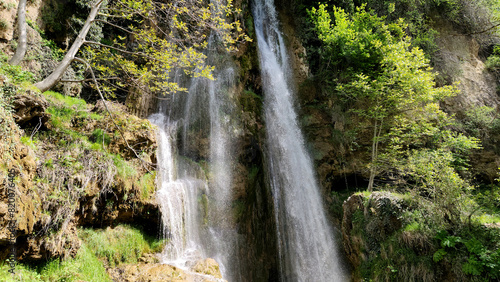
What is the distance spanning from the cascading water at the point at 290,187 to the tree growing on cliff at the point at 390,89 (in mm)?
2871

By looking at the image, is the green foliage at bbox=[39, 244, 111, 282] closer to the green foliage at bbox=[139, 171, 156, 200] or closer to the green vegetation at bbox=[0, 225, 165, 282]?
the green vegetation at bbox=[0, 225, 165, 282]

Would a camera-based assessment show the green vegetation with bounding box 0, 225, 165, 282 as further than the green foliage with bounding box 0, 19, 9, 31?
No

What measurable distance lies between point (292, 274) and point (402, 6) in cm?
1600

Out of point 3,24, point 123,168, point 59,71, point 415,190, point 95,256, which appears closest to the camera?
Answer: point 95,256

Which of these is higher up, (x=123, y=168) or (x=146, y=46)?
(x=146, y=46)

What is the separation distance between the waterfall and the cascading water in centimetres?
217

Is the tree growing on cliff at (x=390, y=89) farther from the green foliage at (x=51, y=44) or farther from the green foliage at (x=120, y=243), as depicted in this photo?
the green foliage at (x=51, y=44)

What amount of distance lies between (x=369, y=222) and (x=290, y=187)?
14.8ft

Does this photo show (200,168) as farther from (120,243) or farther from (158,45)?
(158,45)

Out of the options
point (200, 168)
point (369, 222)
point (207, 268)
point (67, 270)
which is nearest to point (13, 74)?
point (67, 270)

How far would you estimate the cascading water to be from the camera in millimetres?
10828

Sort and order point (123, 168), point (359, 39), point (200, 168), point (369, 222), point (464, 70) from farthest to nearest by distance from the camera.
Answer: point (464, 70) < point (359, 39) < point (200, 168) < point (369, 222) < point (123, 168)

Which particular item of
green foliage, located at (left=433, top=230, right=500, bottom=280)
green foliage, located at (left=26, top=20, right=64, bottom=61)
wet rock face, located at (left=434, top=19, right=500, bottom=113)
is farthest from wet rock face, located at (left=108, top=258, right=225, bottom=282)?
wet rock face, located at (left=434, top=19, right=500, bottom=113)

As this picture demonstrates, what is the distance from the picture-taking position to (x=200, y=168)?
10531mm
